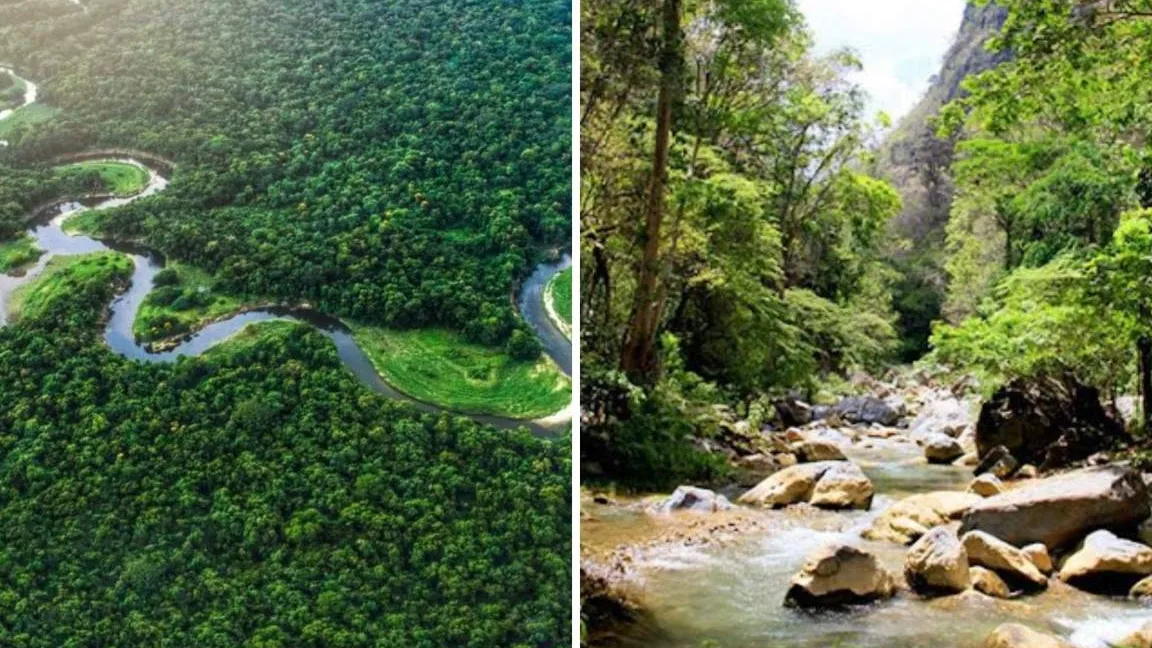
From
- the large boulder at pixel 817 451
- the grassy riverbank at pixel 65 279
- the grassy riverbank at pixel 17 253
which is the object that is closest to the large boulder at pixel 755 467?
the large boulder at pixel 817 451

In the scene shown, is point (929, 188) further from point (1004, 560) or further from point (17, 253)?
point (17, 253)

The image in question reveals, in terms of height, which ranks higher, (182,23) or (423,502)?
(182,23)

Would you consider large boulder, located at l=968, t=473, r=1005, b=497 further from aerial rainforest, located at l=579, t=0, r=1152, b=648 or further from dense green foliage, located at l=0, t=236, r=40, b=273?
dense green foliage, located at l=0, t=236, r=40, b=273

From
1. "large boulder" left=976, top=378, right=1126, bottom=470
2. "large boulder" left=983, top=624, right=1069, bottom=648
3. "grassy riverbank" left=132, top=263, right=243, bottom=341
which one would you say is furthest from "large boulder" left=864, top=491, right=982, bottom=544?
"grassy riverbank" left=132, top=263, right=243, bottom=341

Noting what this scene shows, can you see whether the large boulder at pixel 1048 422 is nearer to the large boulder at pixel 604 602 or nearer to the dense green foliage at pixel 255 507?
the large boulder at pixel 604 602

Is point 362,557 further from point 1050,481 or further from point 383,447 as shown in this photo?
point 1050,481

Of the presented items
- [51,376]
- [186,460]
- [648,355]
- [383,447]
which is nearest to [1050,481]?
[648,355]
